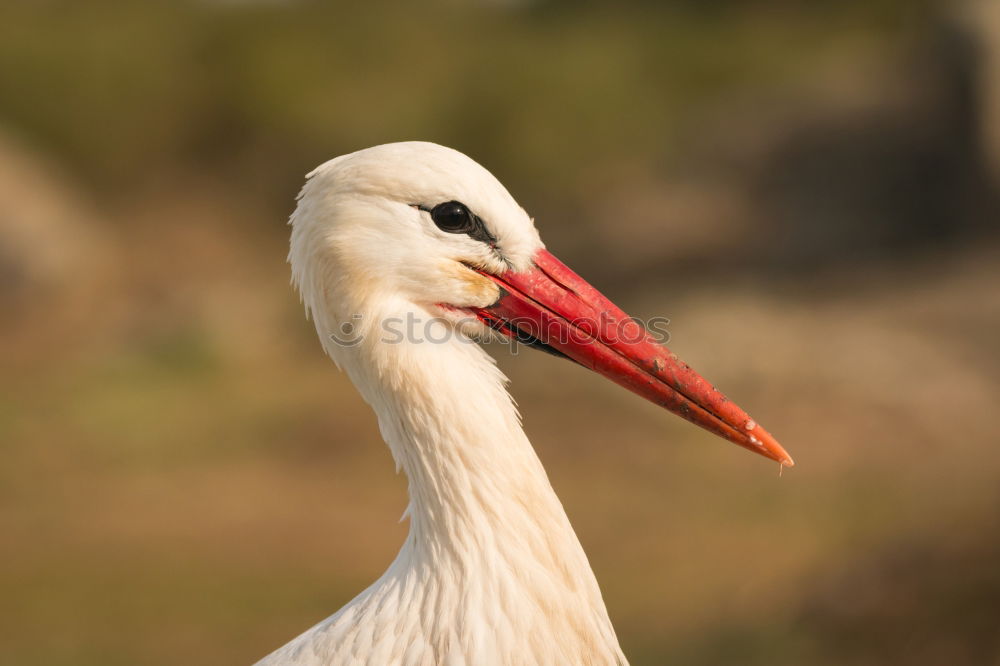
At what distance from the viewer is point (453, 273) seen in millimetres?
1848

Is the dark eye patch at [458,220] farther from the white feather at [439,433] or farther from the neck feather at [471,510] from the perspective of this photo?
the neck feather at [471,510]

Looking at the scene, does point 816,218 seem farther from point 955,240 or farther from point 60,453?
point 60,453

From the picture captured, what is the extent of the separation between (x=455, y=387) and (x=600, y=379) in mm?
5100

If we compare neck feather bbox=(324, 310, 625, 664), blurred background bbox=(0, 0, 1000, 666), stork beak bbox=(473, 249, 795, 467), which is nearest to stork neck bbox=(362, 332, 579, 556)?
neck feather bbox=(324, 310, 625, 664)

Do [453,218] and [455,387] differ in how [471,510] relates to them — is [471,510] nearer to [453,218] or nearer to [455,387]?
[455,387]

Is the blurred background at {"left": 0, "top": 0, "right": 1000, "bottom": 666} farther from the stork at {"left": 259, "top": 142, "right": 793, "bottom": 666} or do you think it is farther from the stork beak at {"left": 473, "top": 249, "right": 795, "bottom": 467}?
the stork at {"left": 259, "top": 142, "right": 793, "bottom": 666}

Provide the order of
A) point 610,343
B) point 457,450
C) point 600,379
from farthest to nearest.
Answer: point 600,379 < point 610,343 < point 457,450

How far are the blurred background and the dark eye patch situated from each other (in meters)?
2.77

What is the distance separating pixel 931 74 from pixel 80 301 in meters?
8.63

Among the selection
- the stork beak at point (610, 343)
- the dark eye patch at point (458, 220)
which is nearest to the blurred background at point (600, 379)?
the stork beak at point (610, 343)

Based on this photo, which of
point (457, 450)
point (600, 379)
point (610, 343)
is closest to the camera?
point (457, 450)

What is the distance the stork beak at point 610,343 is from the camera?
6.19ft

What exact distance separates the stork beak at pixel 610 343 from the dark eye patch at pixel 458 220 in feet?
0.28

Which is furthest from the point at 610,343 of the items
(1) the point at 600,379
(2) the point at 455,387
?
(1) the point at 600,379
